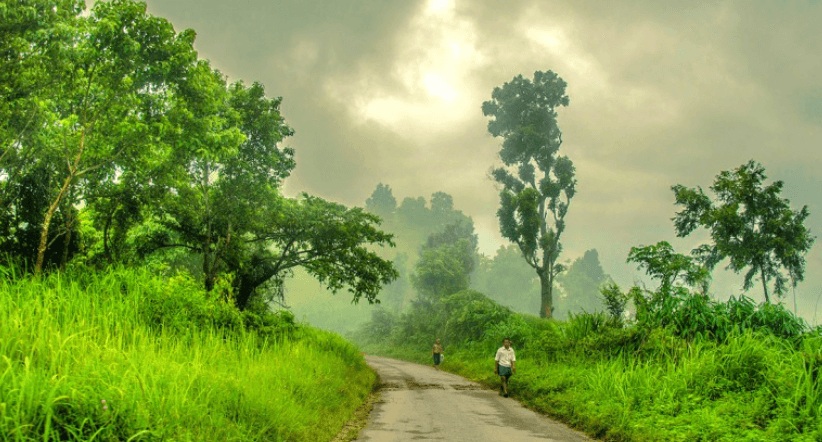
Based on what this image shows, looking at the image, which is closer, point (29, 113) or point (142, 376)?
point (142, 376)

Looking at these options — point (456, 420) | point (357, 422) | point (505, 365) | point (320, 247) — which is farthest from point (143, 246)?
point (456, 420)

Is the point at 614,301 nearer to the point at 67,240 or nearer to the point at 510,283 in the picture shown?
the point at 67,240

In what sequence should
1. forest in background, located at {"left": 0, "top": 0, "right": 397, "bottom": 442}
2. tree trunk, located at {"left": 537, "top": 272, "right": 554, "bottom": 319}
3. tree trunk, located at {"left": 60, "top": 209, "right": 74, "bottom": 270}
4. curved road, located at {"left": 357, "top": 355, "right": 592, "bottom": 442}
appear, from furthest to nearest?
1. tree trunk, located at {"left": 537, "top": 272, "right": 554, "bottom": 319}
2. tree trunk, located at {"left": 60, "top": 209, "right": 74, "bottom": 270}
3. curved road, located at {"left": 357, "top": 355, "right": 592, "bottom": 442}
4. forest in background, located at {"left": 0, "top": 0, "right": 397, "bottom": 442}

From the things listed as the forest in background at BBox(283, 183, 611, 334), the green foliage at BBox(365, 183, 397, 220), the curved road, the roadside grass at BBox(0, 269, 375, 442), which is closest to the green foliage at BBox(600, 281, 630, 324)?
the curved road

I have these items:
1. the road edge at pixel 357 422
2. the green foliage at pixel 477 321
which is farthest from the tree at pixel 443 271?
the road edge at pixel 357 422

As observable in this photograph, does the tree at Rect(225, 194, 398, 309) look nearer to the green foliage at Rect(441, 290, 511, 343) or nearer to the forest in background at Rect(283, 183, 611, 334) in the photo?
the green foliage at Rect(441, 290, 511, 343)

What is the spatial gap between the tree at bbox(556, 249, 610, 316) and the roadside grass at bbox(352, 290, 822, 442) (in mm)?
87749

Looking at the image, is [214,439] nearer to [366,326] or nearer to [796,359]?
[796,359]

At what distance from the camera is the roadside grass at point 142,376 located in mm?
4105

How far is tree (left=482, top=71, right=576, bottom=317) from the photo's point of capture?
35531 millimetres

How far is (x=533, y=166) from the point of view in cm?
3934

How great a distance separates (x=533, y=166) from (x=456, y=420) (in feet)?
107

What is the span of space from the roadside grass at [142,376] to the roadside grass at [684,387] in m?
4.77

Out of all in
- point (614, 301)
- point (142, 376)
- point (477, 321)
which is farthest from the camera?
point (477, 321)
